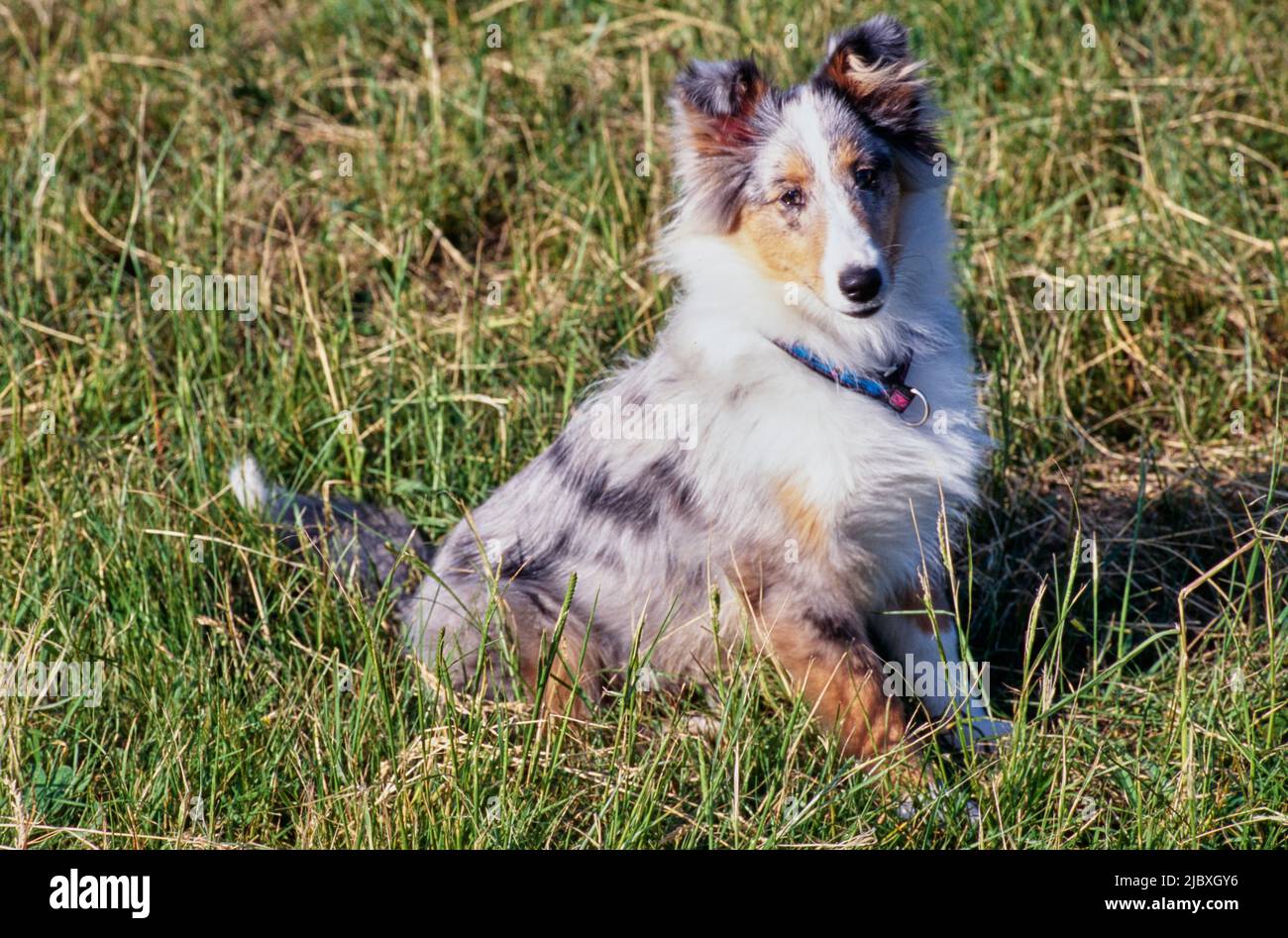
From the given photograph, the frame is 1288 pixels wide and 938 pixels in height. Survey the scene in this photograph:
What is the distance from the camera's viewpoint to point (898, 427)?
358 cm

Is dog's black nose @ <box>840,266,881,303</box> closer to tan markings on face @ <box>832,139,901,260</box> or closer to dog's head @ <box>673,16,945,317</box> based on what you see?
dog's head @ <box>673,16,945,317</box>

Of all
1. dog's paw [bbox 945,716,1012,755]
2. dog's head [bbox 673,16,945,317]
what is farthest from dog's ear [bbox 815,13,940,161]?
dog's paw [bbox 945,716,1012,755]

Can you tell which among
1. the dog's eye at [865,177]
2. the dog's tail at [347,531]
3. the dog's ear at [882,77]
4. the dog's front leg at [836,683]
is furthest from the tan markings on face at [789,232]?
the dog's tail at [347,531]

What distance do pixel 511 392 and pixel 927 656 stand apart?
1847mm

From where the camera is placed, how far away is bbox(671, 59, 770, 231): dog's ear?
3588mm

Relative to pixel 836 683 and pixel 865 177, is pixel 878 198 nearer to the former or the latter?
pixel 865 177

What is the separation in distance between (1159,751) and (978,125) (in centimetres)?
328

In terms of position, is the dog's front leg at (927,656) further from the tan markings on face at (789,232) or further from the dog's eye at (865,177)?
A: the dog's eye at (865,177)

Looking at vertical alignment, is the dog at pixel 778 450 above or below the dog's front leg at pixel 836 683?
above

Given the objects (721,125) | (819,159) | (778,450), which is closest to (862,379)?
(778,450)

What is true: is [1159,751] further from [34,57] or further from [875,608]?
[34,57]

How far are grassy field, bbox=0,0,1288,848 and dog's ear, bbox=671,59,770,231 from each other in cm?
126

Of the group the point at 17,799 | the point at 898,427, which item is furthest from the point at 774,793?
the point at 17,799

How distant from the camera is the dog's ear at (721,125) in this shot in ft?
11.8
